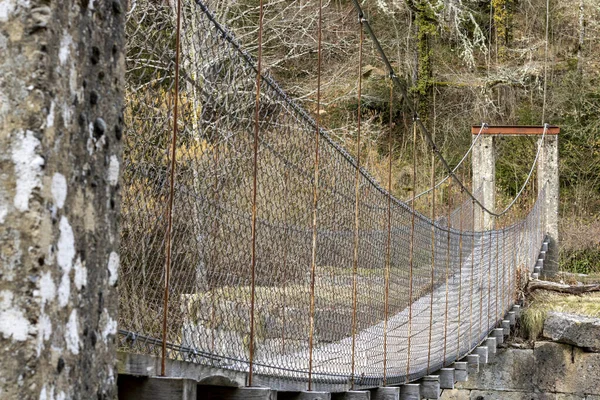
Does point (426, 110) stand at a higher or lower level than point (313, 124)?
higher

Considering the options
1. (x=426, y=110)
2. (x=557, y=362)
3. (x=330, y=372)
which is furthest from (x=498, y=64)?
(x=330, y=372)

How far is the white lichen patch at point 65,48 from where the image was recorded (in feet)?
2.50

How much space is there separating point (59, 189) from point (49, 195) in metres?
0.02

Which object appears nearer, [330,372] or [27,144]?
[27,144]

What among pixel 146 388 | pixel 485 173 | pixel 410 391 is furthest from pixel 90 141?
pixel 485 173

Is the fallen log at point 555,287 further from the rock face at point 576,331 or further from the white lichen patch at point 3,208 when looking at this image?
the white lichen patch at point 3,208

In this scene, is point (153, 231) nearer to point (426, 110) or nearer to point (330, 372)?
point (330, 372)

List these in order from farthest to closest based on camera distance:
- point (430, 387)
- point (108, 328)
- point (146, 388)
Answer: point (430, 387) < point (146, 388) < point (108, 328)

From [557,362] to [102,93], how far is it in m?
7.42

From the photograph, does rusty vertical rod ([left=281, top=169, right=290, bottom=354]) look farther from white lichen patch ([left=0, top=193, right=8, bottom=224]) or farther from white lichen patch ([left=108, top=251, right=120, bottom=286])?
white lichen patch ([left=0, top=193, right=8, bottom=224])

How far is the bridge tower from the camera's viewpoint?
9.39 metres

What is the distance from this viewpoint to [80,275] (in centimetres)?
80

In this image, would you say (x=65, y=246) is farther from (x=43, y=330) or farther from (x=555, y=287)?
(x=555, y=287)

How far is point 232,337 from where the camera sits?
6.79 ft
